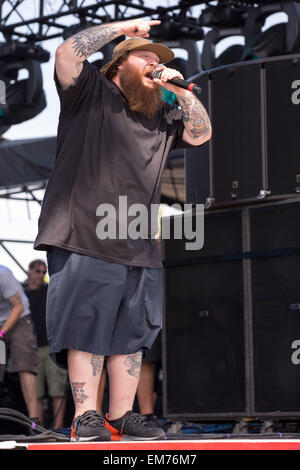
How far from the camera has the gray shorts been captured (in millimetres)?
2816

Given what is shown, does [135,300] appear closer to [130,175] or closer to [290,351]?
[130,175]

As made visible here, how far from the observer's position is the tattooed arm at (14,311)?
6418mm

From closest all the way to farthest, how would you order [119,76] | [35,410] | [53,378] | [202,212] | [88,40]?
[88,40] → [119,76] → [202,212] → [35,410] → [53,378]

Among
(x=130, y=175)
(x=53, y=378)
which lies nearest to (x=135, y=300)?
(x=130, y=175)

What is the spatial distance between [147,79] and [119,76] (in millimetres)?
137

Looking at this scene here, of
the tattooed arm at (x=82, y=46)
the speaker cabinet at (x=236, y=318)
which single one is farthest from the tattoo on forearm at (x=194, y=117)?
the speaker cabinet at (x=236, y=318)

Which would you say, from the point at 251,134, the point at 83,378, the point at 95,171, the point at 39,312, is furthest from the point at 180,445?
the point at 39,312

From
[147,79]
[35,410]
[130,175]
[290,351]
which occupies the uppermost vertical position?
[147,79]

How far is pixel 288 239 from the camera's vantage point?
480cm

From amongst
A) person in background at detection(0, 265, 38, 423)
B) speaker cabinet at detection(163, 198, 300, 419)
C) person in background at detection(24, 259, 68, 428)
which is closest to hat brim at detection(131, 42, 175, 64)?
speaker cabinet at detection(163, 198, 300, 419)

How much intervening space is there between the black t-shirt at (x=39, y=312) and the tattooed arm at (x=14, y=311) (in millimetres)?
1148

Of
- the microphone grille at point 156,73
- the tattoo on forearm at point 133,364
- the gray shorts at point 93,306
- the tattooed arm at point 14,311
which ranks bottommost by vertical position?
the tattoo on forearm at point 133,364

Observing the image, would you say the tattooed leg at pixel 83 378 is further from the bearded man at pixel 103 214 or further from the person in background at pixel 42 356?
the person in background at pixel 42 356

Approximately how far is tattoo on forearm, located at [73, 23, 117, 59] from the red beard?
17 centimetres
